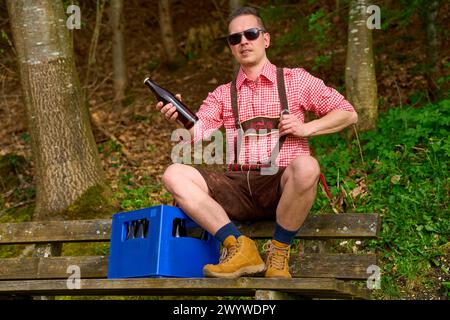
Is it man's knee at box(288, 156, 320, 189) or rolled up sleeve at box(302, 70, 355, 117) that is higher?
rolled up sleeve at box(302, 70, 355, 117)

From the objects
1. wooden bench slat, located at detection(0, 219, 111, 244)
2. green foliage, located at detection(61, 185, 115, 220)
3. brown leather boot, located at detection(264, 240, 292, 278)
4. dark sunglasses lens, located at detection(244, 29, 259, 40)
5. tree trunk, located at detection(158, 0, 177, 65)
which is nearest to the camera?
brown leather boot, located at detection(264, 240, 292, 278)

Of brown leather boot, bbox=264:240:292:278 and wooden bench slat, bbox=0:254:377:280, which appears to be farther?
wooden bench slat, bbox=0:254:377:280

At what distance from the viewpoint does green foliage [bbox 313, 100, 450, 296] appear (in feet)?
Answer: 19.1

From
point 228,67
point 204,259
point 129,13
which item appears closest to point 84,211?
point 204,259

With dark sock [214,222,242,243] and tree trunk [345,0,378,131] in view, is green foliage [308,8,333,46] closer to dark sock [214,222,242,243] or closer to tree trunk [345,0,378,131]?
tree trunk [345,0,378,131]

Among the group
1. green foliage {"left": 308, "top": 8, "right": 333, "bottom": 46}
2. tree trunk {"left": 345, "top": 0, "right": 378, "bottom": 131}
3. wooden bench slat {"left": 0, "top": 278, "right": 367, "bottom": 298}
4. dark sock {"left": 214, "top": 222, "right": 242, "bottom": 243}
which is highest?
green foliage {"left": 308, "top": 8, "right": 333, "bottom": 46}

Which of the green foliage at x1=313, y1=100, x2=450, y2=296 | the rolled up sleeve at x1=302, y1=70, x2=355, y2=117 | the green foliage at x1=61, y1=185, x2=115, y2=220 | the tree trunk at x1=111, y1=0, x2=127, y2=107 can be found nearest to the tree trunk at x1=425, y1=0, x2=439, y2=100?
the green foliage at x1=313, y1=100, x2=450, y2=296

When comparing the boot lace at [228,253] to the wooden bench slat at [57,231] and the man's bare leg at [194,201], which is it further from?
the wooden bench slat at [57,231]

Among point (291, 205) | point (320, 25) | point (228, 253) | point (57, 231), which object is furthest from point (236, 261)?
point (320, 25)

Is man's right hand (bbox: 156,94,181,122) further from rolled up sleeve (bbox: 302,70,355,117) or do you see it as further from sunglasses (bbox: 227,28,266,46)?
rolled up sleeve (bbox: 302,70,355,117)

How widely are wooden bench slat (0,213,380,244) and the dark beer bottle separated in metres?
0.75

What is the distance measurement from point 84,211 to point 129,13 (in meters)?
8.94

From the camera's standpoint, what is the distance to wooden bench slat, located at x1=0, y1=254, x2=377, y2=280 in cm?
484

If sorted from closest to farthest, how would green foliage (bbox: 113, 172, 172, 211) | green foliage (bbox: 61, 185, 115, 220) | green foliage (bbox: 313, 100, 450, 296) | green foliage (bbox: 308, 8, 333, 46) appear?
green foliage (bbox: 313, 100, 450, 296) → green foliage (bbox: 61, 185, 115, 220) → green foliage (bbox: 113, 172, 172, 211) → green foliage (bbox: 308, 8, 333, 46)
